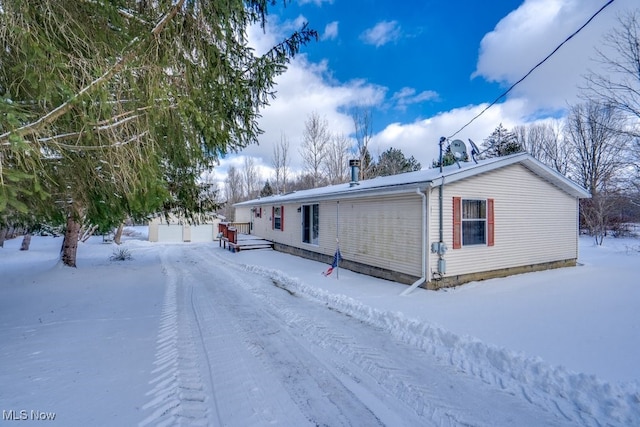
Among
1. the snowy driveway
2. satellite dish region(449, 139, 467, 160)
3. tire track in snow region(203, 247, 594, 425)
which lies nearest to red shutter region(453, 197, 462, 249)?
satellite dish region(449, 139, 467, 160)

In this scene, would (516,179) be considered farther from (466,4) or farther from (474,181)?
(466,4)

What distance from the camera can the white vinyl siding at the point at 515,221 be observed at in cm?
728

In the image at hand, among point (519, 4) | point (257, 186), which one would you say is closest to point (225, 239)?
point (519, 4)

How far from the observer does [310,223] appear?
40.3 ft

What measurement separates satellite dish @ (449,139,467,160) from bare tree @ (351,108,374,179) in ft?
54.3

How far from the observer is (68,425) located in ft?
7.61

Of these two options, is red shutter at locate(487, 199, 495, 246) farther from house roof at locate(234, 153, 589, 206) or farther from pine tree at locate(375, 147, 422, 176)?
pine tree at locate(375, 147, 422, 176)

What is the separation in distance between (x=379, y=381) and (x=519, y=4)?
9256 mm

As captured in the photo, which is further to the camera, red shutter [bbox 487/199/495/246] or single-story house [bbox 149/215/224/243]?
single-story house [bbox 149/215/224/243]

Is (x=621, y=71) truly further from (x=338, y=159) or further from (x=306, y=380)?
(x=338, y=159)

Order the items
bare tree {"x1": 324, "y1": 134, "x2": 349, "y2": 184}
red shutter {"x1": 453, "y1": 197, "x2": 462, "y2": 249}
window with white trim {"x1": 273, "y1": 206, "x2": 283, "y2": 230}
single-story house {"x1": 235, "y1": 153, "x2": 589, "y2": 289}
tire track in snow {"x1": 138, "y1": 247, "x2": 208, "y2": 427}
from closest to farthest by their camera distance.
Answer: tire track in snow {"x1": 138, "y1": 247, "x2": 208, "y2": 427}, single-story house {"x1": 235, "y1": 153, "x2": 589, "y2": 289}, red shutter {"x1": 453, "y1": 197, "x2": 462, "y2": 249}, window with white trim {"x1": 273, "y1": 206, "x2": 283, "y2": 230}, bare tree {"x1": 324, "y1": 134, "x2": 349, "y2": 184}

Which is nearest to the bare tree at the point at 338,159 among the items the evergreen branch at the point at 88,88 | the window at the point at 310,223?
the window at the point at 310,223

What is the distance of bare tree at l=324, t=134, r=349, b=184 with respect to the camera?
27.4 m

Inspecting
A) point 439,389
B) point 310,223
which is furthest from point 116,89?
point 310,223
